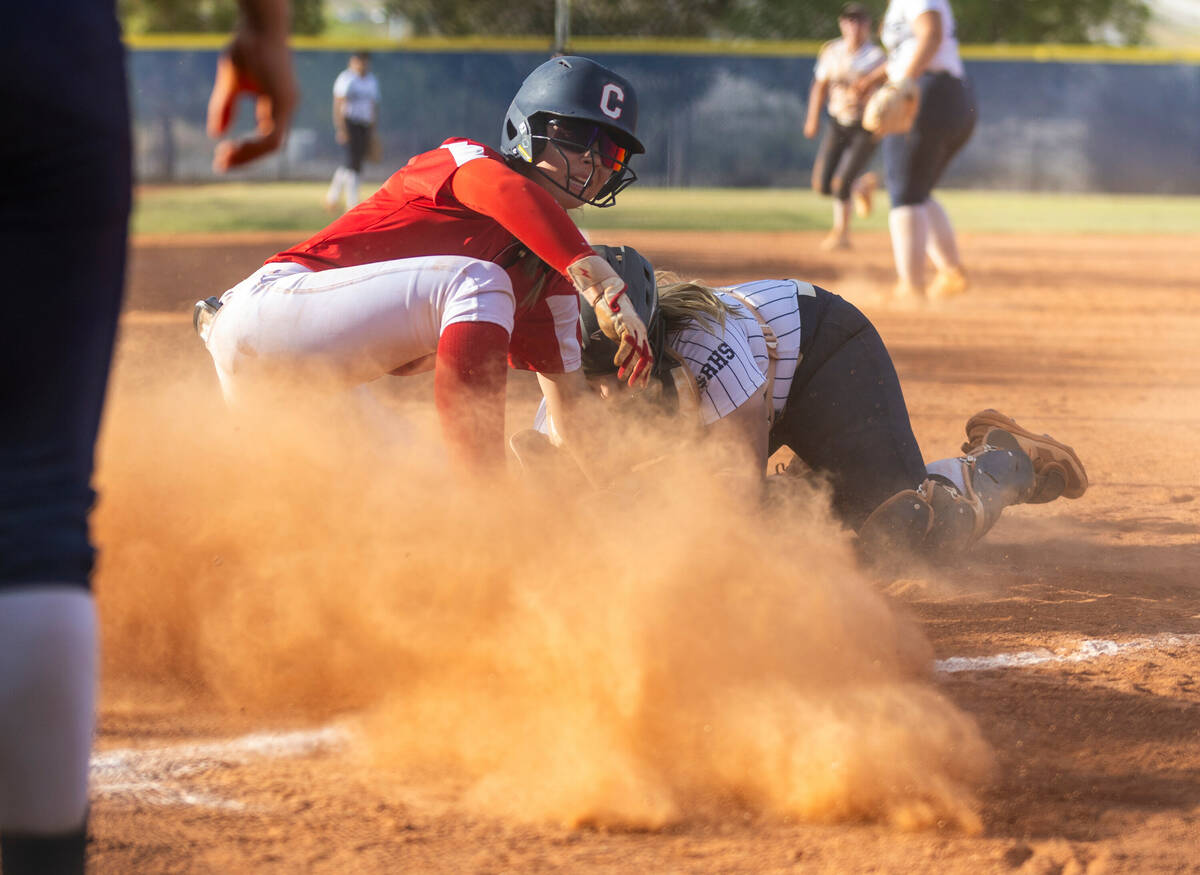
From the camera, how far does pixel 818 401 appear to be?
356 cm

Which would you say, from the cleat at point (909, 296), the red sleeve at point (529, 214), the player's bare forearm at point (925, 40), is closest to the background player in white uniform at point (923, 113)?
the player's bare forearm at point (925, 40)

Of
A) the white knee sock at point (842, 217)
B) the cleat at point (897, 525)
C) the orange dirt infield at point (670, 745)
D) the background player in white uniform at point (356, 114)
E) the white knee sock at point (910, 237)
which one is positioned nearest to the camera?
the orange dirt infield at point (670, 745)

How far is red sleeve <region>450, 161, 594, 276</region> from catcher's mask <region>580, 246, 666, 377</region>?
0.38 meters

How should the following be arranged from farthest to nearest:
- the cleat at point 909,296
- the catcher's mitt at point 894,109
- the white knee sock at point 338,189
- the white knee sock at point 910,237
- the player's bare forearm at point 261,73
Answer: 1. the white knee sock at point 338,189
2. the cleat at point 909,296
3. the white knee sock at point 910,237
4. the catcher's mitt at point 894,109
5. the player's bare forearm at point 261,73

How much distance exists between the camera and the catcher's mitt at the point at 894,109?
6.90 m

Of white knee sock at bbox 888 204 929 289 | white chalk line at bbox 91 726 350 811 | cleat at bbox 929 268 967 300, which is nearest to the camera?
white chalk line at bbox 91 726 350 811

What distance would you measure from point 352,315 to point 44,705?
5.22ft

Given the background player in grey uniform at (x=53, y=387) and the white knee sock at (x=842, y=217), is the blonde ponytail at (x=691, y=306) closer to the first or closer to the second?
the background player in grey uniform at (x=53, y=387)

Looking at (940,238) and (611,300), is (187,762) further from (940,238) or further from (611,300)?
(940,238)

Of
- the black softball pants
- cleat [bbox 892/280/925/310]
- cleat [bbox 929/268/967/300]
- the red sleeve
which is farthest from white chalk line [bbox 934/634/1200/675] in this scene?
cleat [bbox 892/280/925/310]

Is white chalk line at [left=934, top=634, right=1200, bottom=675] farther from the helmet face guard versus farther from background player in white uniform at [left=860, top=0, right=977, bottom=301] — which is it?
background player in white uniform at [left=860, top=0, right=977, bottom=301]

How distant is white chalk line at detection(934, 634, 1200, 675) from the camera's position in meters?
2.81

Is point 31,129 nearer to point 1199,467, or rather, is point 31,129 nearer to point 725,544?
point 725,544

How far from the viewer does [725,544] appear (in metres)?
2.79
